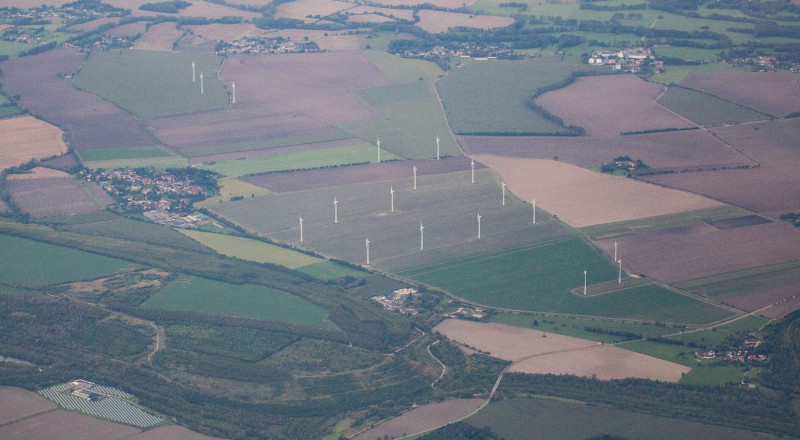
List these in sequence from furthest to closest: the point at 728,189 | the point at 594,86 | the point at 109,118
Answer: the point at 594,86
the point at 109,118
the point at 728,189

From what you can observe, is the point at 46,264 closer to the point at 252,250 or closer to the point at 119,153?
the point at 252,250

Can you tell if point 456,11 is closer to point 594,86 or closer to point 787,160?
point 594,86

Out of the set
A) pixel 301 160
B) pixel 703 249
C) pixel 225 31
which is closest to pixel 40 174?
pixel 301 160

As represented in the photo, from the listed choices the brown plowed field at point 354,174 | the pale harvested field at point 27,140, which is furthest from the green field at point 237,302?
the pale harvested field at point 27,140

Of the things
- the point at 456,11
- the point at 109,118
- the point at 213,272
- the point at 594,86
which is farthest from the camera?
the point at 456,11

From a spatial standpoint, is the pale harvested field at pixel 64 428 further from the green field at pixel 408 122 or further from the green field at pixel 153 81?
the green field at pixel 153 81

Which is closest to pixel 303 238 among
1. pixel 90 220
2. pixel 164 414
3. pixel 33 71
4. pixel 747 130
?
pixel 90 220

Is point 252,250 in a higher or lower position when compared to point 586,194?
lower
